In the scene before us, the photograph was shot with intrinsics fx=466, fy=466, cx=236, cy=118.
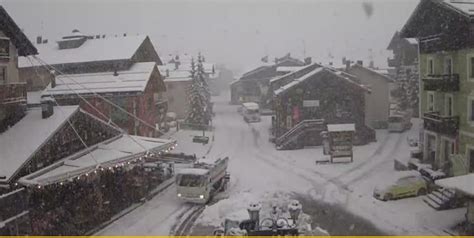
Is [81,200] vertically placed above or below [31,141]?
below

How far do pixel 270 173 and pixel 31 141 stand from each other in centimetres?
961

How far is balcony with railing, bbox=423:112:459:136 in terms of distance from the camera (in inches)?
635

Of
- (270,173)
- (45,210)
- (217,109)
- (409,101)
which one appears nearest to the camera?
(45,210)

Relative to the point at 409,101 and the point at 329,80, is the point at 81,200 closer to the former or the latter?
the point at 329,80

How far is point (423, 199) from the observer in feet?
48.2

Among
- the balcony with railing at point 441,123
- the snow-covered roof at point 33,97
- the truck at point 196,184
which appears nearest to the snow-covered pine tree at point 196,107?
the snow-covered roof at point 33,97

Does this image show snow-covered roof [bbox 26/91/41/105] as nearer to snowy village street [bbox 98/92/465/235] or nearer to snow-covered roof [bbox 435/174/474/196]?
snowy village street [bbox 98/92/465/235]

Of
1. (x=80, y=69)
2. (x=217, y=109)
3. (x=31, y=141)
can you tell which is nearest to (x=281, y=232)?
(x=31, y=141)

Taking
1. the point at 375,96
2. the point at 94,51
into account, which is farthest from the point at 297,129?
the point at 94,51

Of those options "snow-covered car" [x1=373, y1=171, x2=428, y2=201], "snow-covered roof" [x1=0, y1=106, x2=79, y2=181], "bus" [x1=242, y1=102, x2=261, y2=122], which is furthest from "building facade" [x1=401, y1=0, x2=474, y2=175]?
"bus" [x1=242, y1=102, x2=261, y2=122]

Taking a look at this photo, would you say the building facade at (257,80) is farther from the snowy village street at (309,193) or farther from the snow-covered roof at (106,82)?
the snow-covered roof at (106,82)

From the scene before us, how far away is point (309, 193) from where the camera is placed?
16.0 meters

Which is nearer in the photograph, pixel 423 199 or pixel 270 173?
pixel 423 199

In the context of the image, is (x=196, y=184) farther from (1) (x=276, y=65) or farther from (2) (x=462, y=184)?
(1) (x=276, y=65)
